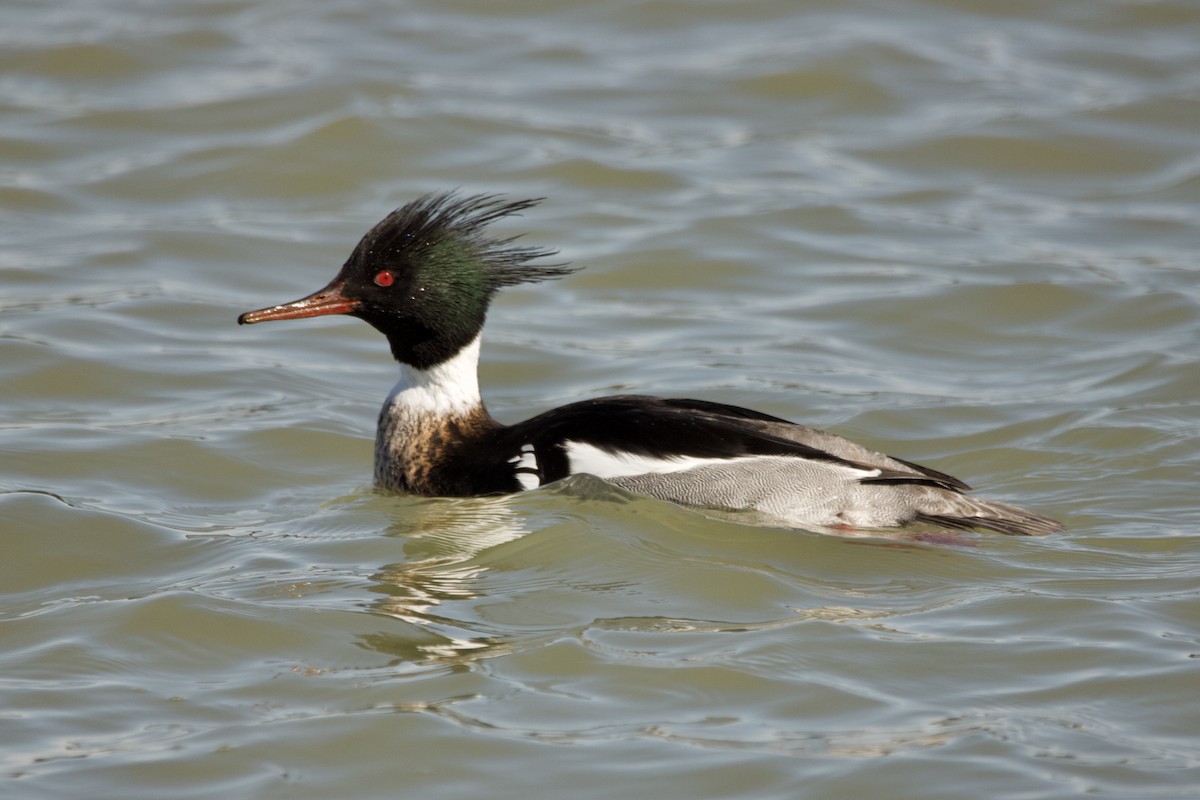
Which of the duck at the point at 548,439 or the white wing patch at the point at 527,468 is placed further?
the white wing patch at the point at 527,468

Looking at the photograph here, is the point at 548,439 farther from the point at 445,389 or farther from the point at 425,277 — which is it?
the point at 425,277

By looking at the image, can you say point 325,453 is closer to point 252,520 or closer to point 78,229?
point 252,520

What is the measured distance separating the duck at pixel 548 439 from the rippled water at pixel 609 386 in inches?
6.3

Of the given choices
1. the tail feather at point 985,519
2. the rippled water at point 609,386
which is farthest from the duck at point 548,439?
the rippled water at point 609,386

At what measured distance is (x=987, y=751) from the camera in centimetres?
500

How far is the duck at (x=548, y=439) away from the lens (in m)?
6.90

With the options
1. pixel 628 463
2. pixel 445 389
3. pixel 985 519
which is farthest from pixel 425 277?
pixel 985 519

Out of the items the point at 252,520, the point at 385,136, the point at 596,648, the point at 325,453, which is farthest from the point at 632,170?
the point at 596,648

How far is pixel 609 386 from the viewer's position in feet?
30.7

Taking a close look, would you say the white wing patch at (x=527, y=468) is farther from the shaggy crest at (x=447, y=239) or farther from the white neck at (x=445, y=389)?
the shaggy crest at (x=447, y=239)

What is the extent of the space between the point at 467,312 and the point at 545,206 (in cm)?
474

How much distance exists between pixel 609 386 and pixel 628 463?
2392 mm

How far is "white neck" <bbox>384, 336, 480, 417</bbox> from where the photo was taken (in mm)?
7672

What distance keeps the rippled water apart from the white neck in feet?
1.69
